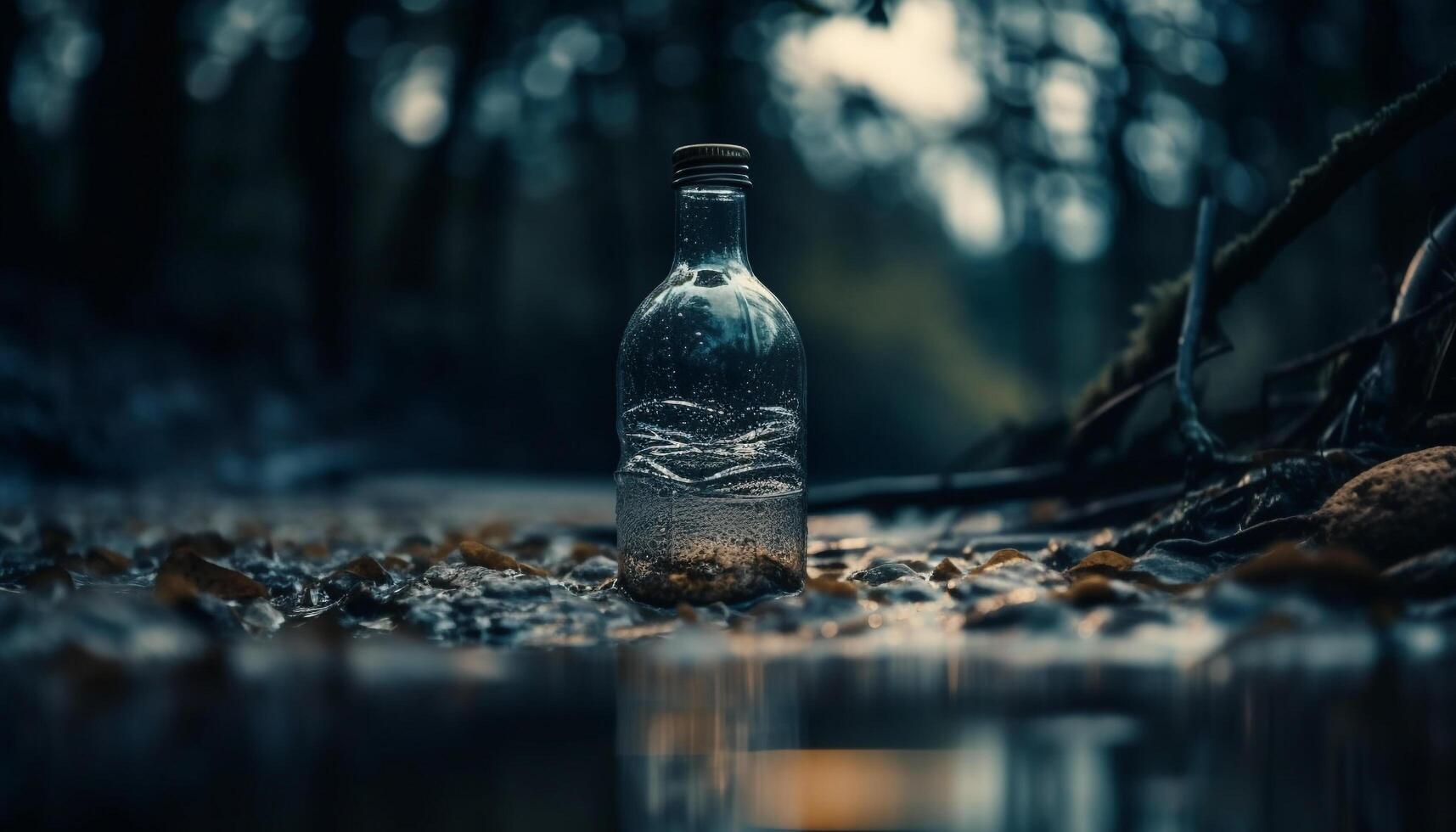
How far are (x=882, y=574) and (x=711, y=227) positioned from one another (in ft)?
2.82

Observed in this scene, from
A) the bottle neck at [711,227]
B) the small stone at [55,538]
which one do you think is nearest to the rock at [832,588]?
the bottle neck at [711,227]

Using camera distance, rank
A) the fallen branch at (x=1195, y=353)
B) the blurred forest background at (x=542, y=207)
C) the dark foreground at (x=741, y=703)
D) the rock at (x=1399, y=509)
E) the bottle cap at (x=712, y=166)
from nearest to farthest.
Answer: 1. the dark foreground at (x=741, y=703)
2. the rock at (x=1399, y=509)
3. the bottle cap at (x=712, y=166)
4. the fallen branch at (x=1195, y=353)
5. the blurred forest background at (x=542, y=207)

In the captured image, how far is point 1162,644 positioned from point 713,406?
3.58 ft

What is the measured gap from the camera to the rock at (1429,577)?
72.3 inches

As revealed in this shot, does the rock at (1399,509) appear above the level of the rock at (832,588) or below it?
above

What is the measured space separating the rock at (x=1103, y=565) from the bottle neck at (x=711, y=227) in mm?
945

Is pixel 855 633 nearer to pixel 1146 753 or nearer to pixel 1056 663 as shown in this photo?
pixel 1056 663

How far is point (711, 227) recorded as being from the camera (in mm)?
2514

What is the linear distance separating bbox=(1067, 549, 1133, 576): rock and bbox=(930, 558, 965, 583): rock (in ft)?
0.87

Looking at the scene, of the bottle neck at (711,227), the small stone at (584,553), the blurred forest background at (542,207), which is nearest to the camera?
the bottle neck at (711,227)

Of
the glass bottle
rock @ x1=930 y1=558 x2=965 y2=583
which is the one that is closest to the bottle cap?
the glass bottle

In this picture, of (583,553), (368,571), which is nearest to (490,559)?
(368,571)

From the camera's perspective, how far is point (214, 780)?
3.81 feet

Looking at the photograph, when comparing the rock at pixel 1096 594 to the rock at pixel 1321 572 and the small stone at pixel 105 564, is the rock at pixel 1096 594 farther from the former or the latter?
the small stone at pixel 105 564
